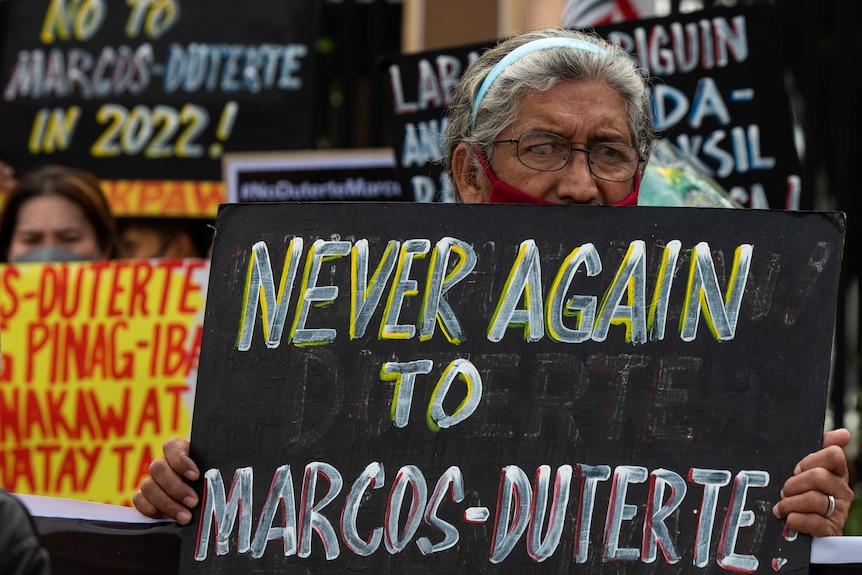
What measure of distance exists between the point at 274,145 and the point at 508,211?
347 cm

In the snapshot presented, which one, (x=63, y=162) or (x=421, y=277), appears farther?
(x=63, y=162)

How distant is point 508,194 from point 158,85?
346 centimetres

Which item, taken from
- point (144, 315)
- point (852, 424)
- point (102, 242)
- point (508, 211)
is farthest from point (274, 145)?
point (508, 211)

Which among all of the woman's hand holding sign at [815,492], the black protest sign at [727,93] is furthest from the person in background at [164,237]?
the woman's hand holding sign at [815,492]

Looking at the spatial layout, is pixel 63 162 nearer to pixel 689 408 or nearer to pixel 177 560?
pixel 177 560

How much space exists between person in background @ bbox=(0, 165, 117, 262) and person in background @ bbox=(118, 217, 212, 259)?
722mm

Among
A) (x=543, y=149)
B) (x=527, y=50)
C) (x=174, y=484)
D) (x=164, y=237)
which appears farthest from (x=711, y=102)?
(x=164, y=237)

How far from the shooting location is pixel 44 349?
3811 mm

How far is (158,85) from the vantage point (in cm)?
554

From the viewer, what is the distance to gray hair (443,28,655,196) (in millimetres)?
2361

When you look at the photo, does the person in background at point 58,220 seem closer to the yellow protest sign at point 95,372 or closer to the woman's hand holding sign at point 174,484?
the yellow protest sign at point 95,372

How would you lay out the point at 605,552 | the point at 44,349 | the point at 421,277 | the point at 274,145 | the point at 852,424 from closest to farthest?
the point at 605,552 → the point at 421,277 → the point at 44,349 → the point at 274,145 → the point at 852,424

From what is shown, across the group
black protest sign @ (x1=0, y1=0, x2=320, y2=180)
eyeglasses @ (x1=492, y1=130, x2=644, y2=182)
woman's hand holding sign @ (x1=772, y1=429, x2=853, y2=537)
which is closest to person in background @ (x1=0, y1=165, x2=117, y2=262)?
black protest sign @ (x1=0, y1=0, x2=320, y2=180)

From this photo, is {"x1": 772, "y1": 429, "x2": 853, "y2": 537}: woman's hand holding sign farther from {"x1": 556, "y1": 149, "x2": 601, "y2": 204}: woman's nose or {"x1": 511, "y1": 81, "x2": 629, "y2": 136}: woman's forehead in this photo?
{"x1": 511, "y1": 81, "x2": 629, "y2": 136}: woman's forehead
